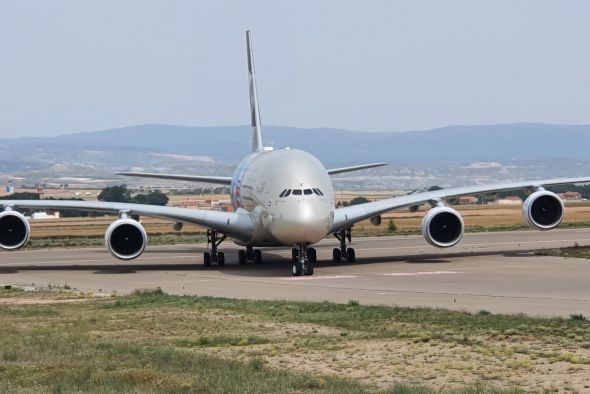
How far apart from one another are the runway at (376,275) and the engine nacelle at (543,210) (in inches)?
46.5

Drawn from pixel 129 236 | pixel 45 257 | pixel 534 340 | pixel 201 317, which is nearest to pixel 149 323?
pixel 201 317

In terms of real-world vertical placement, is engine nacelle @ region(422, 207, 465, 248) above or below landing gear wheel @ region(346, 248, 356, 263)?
above

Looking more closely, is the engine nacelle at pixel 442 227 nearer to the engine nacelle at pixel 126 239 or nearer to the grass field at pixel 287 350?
the engine nacelle at pixel 126 239

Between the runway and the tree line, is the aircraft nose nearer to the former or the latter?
the runway

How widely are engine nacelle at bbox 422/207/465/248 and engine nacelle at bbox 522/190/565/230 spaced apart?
332 cm

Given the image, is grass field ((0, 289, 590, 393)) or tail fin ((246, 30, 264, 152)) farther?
tail fin ((246, 30, 264, 152))

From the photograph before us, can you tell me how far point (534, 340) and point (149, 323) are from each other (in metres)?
7.51

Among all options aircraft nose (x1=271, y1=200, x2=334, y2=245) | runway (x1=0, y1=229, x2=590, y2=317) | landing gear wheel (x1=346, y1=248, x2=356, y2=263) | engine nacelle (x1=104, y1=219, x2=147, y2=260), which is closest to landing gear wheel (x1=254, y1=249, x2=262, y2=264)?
runway (x1=0, y1=229, x2=590, y2=317)

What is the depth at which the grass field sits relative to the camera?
14195 mm

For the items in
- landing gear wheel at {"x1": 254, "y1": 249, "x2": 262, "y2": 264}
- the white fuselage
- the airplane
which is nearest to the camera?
the white fuselage

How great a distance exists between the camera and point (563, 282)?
1166 inches

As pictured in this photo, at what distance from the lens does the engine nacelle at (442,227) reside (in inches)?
1522

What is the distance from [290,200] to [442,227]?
21.9ft

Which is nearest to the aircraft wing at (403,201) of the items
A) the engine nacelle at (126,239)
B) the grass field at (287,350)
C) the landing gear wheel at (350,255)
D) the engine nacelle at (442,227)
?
the engine nacelle at (442,227)
